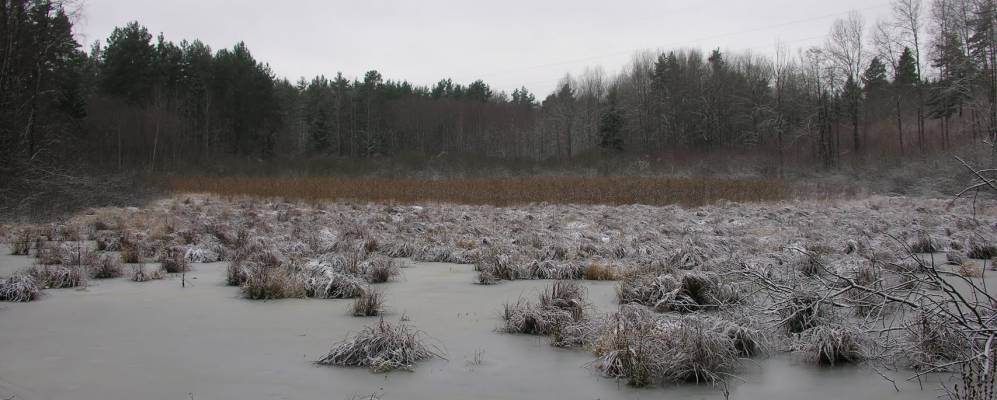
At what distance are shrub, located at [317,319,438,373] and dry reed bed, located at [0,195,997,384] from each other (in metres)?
0.02

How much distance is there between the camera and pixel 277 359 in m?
4.84

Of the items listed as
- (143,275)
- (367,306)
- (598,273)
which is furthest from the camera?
(598,273)

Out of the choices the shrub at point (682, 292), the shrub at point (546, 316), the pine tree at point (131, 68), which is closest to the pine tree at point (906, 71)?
the shrub at point (682, 292)

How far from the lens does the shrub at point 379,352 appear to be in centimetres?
459

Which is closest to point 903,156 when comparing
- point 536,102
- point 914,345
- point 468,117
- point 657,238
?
point 657,238

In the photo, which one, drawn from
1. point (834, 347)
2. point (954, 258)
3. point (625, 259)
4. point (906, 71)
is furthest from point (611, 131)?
point (834, 347)

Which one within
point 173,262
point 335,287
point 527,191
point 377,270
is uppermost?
point 527,191

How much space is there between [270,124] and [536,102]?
50974 mm

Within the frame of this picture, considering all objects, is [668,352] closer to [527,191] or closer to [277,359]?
[277,359]

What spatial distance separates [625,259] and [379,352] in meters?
5.89

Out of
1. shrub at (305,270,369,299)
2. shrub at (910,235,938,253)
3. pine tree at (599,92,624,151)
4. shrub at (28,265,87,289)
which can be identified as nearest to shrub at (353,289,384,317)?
shrub at (305,270,369,299)

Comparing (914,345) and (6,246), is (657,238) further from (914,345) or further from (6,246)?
(6,246)

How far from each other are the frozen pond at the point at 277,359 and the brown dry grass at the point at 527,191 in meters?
15.2

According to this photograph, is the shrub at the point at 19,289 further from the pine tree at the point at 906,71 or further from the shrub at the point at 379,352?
the pine tree at the point at 906,71
